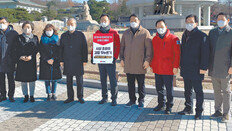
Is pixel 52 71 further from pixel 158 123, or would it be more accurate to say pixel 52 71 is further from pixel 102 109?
pixel 158 123

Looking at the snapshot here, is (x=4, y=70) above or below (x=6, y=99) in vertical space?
above

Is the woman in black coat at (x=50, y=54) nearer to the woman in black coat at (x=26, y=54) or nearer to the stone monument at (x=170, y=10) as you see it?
the woman in black coat at (x=26, y=54)

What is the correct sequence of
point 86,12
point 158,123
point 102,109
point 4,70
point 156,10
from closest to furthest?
1. point 158,123
2. point 102,109
3. point 4,70
4. point 156,10
5. point 86,12

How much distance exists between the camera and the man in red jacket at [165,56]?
5082 millimetres

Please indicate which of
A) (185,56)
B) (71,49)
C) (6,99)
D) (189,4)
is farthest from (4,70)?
(189,4)

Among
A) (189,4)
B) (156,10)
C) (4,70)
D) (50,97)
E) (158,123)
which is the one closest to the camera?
(158,123)

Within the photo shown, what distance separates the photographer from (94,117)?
5324 mm

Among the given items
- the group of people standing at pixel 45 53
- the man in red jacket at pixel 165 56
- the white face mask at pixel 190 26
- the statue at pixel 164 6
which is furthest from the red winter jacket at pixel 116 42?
the statue at pixel 164 6

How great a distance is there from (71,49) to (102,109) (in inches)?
68.3

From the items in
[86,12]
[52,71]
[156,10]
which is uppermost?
[86,12]

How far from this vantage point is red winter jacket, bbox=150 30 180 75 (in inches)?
200

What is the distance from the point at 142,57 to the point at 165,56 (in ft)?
1.94

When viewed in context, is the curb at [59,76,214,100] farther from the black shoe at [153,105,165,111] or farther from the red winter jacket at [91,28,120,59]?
the red winter jacket at [91,28,120,59]

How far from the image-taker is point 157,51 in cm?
530
